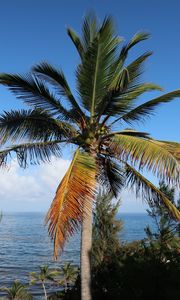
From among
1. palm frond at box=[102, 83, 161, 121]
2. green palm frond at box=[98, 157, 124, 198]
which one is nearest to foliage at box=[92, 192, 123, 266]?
green palm frond at box=[98, 157, 124, 198]

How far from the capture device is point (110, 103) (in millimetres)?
11922

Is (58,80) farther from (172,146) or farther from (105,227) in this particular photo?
(105,227)

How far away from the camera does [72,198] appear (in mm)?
9852

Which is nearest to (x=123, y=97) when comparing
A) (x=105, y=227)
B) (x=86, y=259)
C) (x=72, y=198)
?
(x=72, y=198)

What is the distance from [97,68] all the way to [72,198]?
3608mm

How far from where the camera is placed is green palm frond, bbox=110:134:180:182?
10602 millimetres

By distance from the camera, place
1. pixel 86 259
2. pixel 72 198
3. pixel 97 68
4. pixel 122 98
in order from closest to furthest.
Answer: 1. pixel 72 198
2. pixel 86 259
3. pixel 97 68
4. pixel 122 98

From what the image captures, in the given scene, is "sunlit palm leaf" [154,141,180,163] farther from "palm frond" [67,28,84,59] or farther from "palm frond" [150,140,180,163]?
"palm frond" [67,28,84,59]

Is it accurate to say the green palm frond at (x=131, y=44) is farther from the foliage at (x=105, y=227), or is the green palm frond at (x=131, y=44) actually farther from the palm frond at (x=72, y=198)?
the foliage at (x=105, y=227)

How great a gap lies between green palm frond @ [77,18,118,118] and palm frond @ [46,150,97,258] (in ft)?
5.56

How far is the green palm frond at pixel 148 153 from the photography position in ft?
34.8

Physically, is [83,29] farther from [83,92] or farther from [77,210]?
[77,210]

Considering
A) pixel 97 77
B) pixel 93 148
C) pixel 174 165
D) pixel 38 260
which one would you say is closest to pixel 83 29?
pixel 97 77

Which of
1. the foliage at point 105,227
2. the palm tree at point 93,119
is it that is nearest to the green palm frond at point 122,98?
the palm tree at point 93,119
